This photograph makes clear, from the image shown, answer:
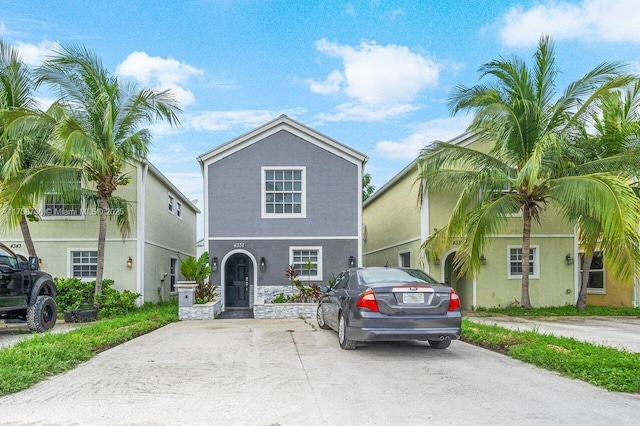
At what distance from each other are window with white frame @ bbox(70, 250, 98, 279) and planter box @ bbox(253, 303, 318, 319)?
6075 mm

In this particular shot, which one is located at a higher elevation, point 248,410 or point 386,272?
point 386,272

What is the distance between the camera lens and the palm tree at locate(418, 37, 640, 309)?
14227 millimetres

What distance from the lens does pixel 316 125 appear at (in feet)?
58.1

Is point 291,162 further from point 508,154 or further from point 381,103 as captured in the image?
point 508,154

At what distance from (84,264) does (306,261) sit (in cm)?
739

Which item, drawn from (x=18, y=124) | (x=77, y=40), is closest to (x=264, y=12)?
(x=77, y=40)

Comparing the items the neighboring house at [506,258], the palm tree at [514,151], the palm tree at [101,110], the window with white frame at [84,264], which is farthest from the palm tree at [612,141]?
the window with white frame at [84,264]

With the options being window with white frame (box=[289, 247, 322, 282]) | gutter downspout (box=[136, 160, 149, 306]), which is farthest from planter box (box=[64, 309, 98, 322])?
window with white frame (box=[289, 247, 322, 282])

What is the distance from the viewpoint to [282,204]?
57.5ft

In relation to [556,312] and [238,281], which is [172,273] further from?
[556,312]

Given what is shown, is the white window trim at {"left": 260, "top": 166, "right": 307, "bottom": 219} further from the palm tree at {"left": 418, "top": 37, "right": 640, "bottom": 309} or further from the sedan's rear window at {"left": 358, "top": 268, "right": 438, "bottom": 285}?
the sedan's rear window at {"left": 358, "top": 268, "right": 438, "bottom": 285}

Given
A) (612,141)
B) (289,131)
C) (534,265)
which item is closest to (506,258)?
(534,265)

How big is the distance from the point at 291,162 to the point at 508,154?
22.4 ft

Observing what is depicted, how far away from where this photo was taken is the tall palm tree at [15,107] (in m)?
13.9
